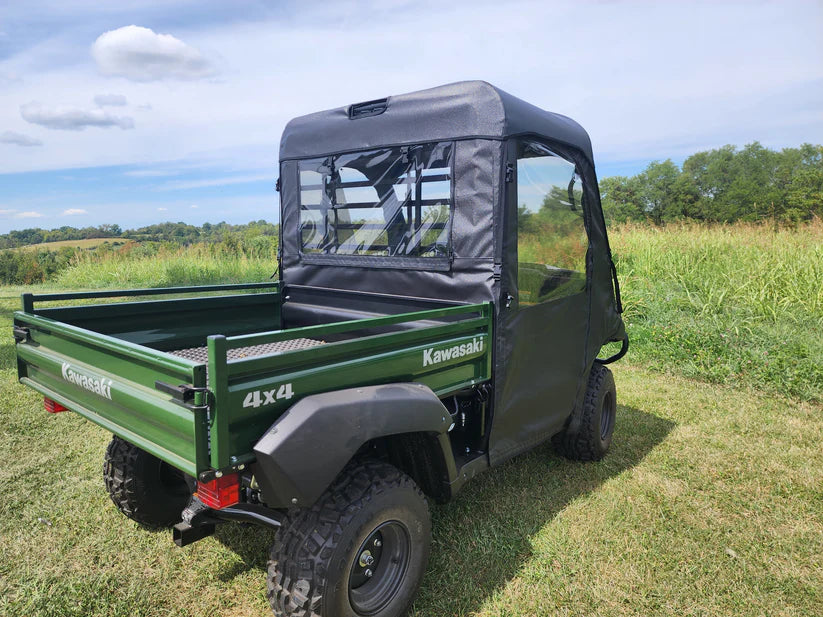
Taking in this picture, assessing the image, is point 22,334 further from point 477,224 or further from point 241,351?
point 477,224

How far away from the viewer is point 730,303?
7.92 meters

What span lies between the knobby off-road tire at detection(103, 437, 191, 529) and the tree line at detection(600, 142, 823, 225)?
4281cm

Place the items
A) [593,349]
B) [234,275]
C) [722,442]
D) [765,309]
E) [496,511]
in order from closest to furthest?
[496,511]
[593,349]
[722,442]
[765,309]
[234,275]

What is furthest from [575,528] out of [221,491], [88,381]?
[88,381]

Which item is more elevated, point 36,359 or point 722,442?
point 36,359

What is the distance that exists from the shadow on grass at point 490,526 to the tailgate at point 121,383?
100 centimetres

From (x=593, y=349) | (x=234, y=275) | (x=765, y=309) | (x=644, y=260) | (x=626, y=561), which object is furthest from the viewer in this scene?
(x=234, y=275)

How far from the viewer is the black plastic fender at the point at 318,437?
1979 mm

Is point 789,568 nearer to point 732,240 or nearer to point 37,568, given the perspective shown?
point 37,568

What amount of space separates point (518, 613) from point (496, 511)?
2.84ft

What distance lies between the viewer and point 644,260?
9.79 m

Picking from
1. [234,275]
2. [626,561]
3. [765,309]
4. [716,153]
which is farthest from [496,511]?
[716,153]

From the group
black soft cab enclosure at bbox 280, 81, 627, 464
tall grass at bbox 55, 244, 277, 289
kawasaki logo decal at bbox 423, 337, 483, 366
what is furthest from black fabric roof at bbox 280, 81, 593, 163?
tall grass at bbox 55, 244, 277, 289

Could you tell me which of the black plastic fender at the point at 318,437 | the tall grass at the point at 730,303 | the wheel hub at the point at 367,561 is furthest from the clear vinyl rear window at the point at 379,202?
the tall grass at the point at 730,303
